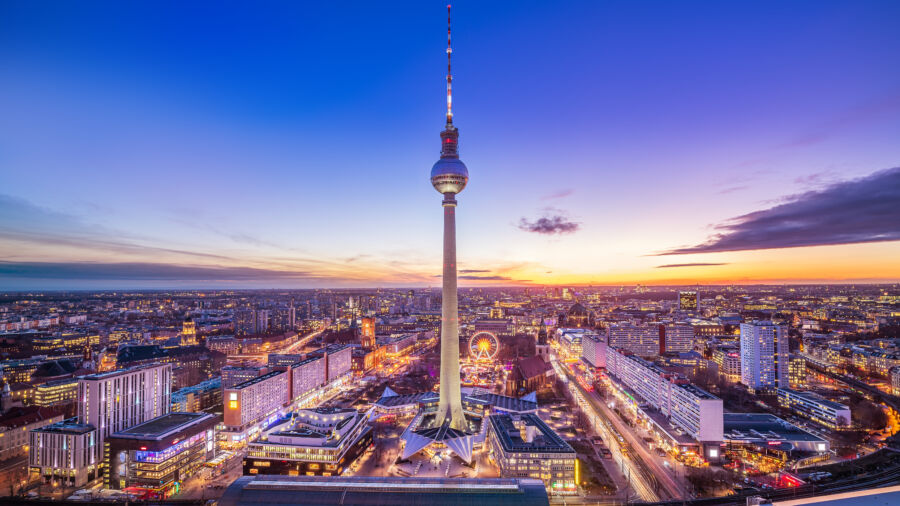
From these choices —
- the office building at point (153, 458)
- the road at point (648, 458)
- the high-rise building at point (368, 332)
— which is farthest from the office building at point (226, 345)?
the road at point (648, 458)

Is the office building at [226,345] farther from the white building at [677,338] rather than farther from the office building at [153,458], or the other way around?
the white building at [677,338]

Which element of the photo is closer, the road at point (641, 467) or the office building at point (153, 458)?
the road at point (641, 467)

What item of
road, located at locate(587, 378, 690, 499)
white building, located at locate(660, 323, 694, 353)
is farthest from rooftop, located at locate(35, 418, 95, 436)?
white building, located at locate(660, 323, 694, 353)

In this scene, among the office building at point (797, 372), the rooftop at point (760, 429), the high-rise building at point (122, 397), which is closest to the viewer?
the high-rise building at point (122, 397)

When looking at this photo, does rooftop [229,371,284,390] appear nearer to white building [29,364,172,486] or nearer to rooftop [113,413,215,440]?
rooftop [113,413,215,440]

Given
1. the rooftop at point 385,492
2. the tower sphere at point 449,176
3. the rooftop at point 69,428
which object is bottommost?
the rooftop at point 69,428

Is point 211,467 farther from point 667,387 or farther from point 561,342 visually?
point 561,342

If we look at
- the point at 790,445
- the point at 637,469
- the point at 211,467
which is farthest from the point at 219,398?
the point at 790,445
